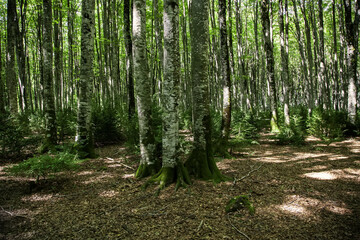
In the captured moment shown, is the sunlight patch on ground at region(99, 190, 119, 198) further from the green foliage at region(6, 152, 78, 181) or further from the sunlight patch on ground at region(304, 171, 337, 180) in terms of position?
the sunlight patch on ground at region(304, 171, 337, 180)

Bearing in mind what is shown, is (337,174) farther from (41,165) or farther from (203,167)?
(41,165)

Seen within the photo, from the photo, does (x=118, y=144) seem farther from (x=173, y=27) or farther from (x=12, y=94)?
(x=173, y=27)

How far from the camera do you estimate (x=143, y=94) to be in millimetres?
5199

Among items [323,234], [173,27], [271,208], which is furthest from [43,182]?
[323,234]

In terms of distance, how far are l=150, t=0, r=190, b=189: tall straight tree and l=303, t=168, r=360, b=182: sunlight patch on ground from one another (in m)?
3.69

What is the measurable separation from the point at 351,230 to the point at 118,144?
888 cm

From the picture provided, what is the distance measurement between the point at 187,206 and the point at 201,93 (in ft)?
8.26

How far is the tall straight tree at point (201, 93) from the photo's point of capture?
4.81 metres

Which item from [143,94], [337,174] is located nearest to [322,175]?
[337,174]

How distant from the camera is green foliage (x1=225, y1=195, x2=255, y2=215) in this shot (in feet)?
11.9

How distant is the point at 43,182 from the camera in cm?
496

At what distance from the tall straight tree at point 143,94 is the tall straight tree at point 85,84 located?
9.08 feet

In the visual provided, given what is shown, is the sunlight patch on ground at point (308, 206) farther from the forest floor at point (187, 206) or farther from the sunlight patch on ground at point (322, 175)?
the sunlight patch on ground at point (322, 175)

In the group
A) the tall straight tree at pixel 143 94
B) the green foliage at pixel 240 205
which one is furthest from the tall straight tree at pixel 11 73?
the green foliage at pixel 240 205
